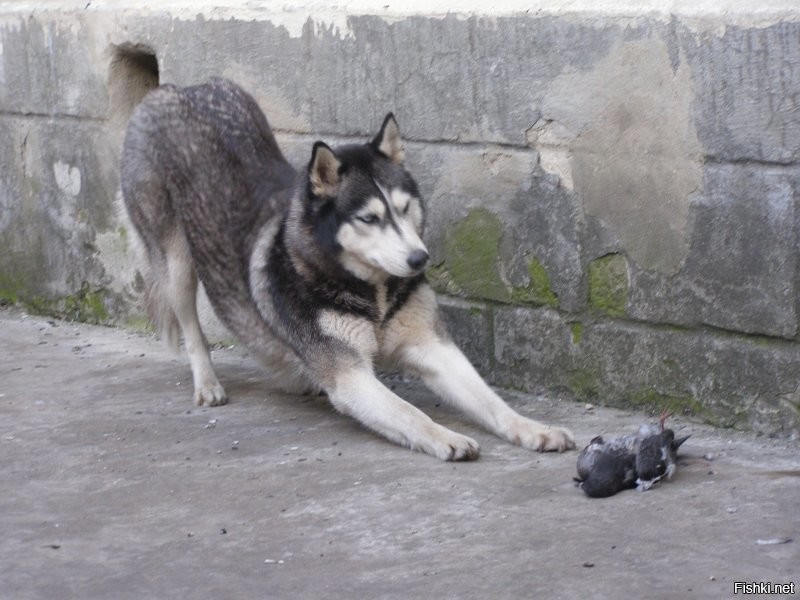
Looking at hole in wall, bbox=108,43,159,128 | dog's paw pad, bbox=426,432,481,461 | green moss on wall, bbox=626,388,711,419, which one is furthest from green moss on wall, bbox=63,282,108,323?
green moss on wall, bbox=626,388,711,419

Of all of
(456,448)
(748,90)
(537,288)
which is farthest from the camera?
(537,288)

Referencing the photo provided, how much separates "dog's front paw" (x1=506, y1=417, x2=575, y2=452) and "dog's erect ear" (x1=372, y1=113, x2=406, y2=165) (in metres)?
1.10

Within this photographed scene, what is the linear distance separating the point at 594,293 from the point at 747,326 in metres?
0.66

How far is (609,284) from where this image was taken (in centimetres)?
505

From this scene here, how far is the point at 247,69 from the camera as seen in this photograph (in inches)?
240

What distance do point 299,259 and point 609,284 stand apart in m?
1.18

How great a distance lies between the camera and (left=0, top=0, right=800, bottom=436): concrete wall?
4531 mm

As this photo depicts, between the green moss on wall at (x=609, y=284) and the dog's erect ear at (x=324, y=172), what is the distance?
1023mm

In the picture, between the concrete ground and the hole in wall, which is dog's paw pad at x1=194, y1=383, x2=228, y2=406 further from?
the hole in wall

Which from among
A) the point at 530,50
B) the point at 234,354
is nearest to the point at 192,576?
the point at 530,50

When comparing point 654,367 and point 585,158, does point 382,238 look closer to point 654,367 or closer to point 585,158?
point 585,158

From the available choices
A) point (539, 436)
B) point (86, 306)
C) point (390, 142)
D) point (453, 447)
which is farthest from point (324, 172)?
point (86, 306)

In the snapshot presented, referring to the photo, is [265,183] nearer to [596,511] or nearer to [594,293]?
[594,293]

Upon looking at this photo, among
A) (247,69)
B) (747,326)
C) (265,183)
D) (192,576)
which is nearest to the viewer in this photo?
(192,576)
